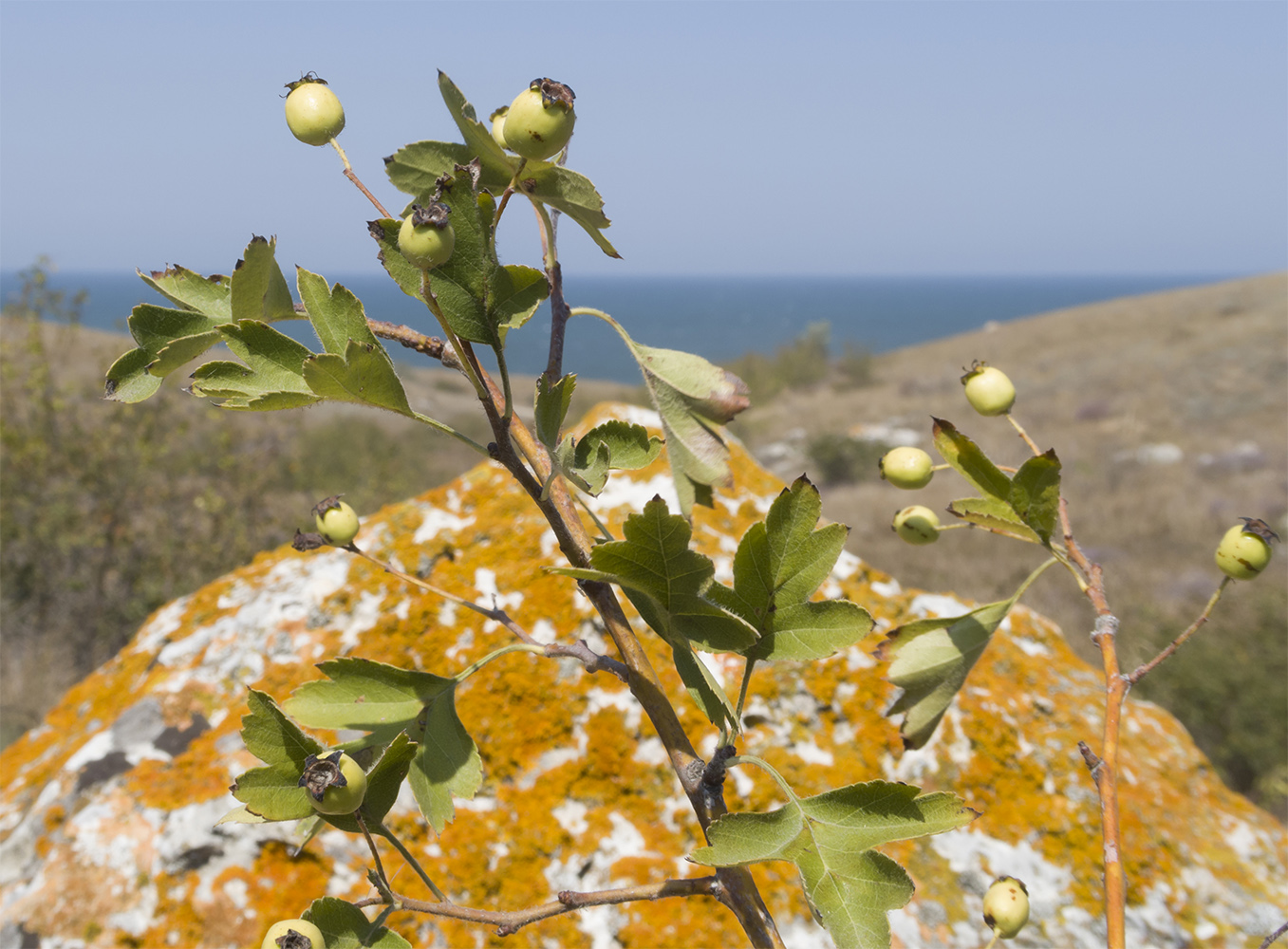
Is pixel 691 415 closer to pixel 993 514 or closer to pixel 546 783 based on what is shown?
pixel 993 514

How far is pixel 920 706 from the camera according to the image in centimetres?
92

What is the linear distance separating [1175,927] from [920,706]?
100 cm

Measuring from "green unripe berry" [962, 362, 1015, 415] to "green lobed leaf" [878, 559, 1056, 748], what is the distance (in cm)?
19

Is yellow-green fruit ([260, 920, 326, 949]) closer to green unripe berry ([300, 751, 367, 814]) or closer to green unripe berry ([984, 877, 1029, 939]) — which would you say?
green unripe berry ([300, 751, 367, 814])

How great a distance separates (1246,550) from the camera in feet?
2.83

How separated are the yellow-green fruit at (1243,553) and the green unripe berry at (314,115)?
985mm

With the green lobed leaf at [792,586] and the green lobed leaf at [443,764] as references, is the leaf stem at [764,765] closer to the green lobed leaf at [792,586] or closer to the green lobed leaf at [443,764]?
the green lobed leaf at [792,586]

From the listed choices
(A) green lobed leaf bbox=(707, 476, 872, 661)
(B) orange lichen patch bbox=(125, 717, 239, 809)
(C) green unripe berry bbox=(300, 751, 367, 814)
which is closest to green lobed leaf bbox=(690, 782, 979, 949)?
(A) green lobed leaf bbox=(707, 476, 872, 661)

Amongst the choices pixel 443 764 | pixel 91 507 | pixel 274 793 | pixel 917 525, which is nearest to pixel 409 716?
pixel 443 764

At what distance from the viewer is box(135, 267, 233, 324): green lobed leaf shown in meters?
0.74

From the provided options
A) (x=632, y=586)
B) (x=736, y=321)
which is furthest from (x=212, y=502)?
(x=736, y=321)

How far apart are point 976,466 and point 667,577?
14.6 inches

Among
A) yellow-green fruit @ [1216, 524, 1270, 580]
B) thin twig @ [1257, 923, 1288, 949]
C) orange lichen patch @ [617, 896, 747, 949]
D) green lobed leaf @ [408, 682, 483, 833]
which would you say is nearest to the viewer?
thin twig @ [1257, 923, 1288, 949]

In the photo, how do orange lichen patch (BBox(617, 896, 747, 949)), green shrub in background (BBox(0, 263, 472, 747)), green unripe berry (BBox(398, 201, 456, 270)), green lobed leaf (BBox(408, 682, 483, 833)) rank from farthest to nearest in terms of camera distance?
green shrub in background (BBox(0, 263, 472, 747)) < orange lichen patch (BBox(617, 896, 747, 949)) < green lobed leaf (BBox(408, 682, 483, 833)) < green unripe berry (BBox(398, 201, 456, 270))
